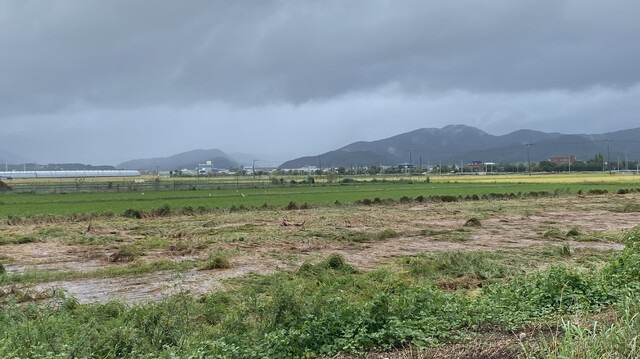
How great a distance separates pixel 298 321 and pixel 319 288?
3.19 m

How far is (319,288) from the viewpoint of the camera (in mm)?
8523

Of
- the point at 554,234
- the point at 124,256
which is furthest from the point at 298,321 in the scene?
the point at 554,234

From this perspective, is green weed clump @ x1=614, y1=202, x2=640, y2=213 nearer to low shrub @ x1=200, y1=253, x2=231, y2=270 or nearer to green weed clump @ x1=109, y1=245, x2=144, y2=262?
low shrub @ x1=200, y1=253, x2=231, y2=270

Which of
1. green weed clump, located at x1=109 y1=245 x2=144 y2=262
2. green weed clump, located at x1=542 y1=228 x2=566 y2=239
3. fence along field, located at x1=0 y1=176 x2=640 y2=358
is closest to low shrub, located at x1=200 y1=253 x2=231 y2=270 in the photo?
fence along field, located at x1=0 y1=176 x2=640 y2=358

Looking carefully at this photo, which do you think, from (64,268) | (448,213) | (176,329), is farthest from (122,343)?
(448,213)

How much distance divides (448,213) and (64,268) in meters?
20.7

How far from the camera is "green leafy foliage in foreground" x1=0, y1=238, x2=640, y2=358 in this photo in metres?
4.68

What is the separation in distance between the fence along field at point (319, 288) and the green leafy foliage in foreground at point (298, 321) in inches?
0.9

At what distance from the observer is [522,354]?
152 inches

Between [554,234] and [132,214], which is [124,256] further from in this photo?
[554,234]

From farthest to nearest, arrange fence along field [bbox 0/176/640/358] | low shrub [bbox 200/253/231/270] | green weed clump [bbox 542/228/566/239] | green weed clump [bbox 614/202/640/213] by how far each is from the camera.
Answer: green weed clump [bbox 614/202/640/213] → green weed clump [bbox 542/228/566/239] → low shrub [bbox 200/253/231/270] → fence along field [bbox 0/176/640/358]

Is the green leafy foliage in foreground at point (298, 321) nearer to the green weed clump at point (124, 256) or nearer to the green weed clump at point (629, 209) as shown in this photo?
the green weed clump at point (124, 256)

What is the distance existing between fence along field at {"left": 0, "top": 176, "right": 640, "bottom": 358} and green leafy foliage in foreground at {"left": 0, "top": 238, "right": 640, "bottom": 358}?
23 millimetres

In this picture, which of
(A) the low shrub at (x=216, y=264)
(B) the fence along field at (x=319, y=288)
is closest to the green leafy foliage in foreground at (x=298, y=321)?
(B) the fence along field at (x=319, y=288)
